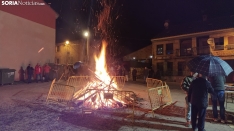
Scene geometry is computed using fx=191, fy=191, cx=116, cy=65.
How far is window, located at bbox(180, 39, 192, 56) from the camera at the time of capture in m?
29.9

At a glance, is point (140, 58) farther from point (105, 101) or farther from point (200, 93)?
point (200, 93)

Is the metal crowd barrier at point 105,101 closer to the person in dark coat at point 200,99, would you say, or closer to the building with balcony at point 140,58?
the person in dark coat at point 200,99

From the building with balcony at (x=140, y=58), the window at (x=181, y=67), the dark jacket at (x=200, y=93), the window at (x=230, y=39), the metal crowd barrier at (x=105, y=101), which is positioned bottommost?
the metal crowd barrier at (x=105, y=101)

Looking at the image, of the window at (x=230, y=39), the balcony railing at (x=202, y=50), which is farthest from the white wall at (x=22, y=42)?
the window at (x=230, y=39)

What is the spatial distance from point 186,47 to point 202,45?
95.3 inches

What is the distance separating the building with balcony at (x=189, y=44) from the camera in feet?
85.7

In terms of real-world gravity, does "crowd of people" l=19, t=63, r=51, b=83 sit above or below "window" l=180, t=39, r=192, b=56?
below

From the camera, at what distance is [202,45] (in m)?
28.9

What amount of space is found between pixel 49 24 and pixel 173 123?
2018 centimetres

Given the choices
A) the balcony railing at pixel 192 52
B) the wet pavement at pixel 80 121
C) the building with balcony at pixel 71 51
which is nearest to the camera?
the wet pavement at pixel 80 121

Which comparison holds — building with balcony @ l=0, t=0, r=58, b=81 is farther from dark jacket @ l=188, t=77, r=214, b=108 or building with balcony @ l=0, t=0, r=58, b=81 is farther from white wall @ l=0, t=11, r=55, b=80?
dark jacket @ l=188, t=77, r=214, b=108

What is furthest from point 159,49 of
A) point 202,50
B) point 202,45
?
point 202,50

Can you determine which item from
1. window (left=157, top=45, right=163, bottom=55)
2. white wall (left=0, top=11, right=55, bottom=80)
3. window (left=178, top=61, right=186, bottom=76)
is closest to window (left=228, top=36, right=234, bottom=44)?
window (left=178, top=61, right=186, bottom=76)

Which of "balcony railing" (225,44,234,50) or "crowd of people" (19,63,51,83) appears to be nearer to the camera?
"crowd of people" (19,63,51,83)
